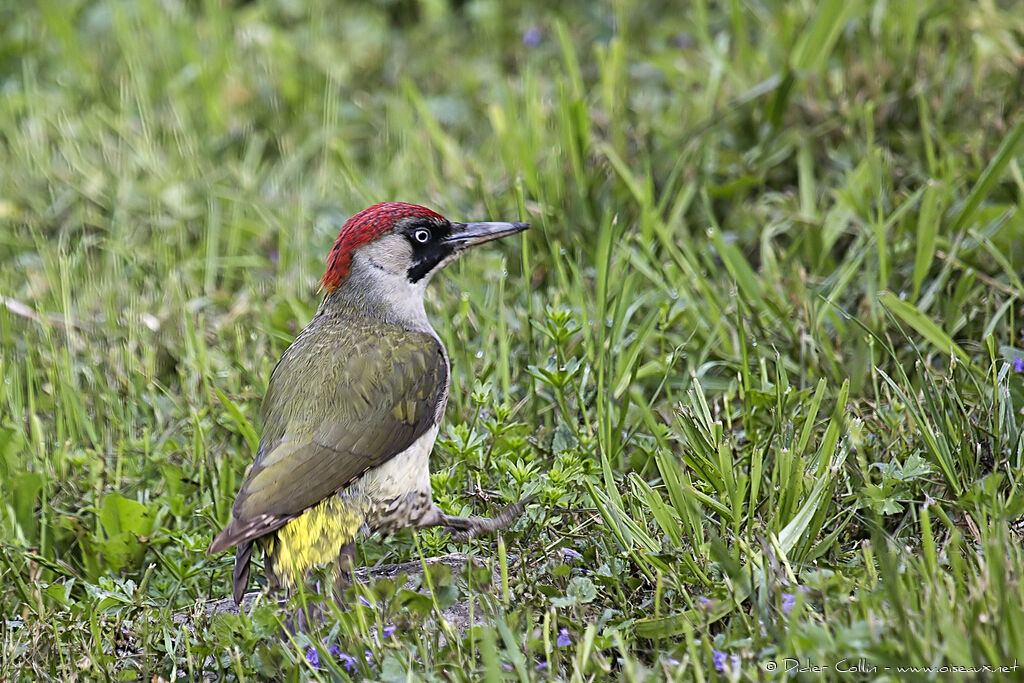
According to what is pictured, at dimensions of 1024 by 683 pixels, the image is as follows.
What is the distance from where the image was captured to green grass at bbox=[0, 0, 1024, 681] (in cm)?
336

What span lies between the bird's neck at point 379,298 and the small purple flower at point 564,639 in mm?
1557

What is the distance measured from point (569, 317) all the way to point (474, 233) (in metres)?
0.63

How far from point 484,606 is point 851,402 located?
1.68 metres

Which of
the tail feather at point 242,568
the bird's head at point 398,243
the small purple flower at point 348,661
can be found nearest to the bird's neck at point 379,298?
the bird's head at point 398,243

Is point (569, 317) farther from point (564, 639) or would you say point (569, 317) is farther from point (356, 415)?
point (564, 639)

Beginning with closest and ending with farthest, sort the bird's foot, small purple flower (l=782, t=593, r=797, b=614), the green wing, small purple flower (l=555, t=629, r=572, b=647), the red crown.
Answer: small purple flower (l=782, t=593, r=797, b=614), small purple flower (l=555, t=629, r=572, b=647), the green wing, the bird's foot, the red crown

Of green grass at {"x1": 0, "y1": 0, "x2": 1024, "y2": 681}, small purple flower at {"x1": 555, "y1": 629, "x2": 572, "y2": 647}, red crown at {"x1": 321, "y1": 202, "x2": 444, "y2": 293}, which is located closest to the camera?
small purple flower at {"x1": 555, "y1": 629, "x2": 572, "y2": 647}

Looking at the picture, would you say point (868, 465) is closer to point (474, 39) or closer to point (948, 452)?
point (948, 452)

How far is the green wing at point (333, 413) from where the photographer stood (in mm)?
3725

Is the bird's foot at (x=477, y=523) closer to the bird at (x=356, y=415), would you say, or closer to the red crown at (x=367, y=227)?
the bird at (x=356, y=415)

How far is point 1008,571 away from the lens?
9.84 feet

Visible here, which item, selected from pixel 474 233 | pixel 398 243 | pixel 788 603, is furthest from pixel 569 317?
pixel 788 603

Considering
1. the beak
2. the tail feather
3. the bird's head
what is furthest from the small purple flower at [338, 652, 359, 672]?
the beak

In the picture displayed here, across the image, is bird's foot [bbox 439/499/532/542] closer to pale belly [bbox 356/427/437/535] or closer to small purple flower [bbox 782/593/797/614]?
pale belly [bbox 356/427/437/535]
